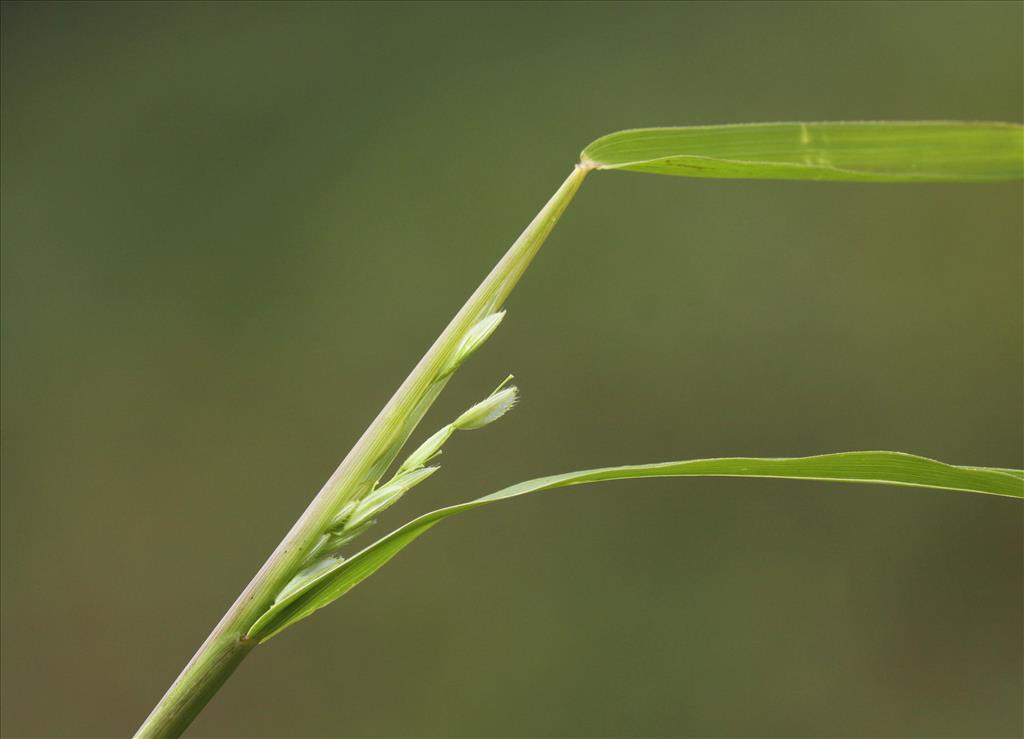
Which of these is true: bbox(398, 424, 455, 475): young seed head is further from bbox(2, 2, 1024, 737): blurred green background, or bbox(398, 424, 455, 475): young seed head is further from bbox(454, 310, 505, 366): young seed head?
bbox(2, 2, 1024, 737): blurred green background

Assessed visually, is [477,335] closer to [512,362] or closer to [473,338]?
[473,338]

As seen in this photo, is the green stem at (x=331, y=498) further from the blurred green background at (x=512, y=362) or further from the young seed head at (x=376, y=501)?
the blurred green background at (x=512, y=362)

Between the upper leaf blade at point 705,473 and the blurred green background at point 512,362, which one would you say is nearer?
the upper leaf blade at point 705,473

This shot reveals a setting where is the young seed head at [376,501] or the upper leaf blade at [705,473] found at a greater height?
the young seed head at [376,501]

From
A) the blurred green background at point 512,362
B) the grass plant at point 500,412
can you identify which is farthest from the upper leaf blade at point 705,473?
the blurred green background at point 512,362

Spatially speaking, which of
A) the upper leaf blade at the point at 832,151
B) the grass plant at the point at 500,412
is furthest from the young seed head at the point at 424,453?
the upper leaf blade at the point at 832,151

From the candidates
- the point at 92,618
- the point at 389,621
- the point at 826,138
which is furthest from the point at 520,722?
the point at 826,138

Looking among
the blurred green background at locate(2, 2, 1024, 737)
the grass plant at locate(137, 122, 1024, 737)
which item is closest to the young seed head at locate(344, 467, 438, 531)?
the grass plant at locate(137, 122, 1024, 737)

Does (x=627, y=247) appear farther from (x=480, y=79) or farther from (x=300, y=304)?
(x=300, y=304)

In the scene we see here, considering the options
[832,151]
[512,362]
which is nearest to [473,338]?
[832,151]
